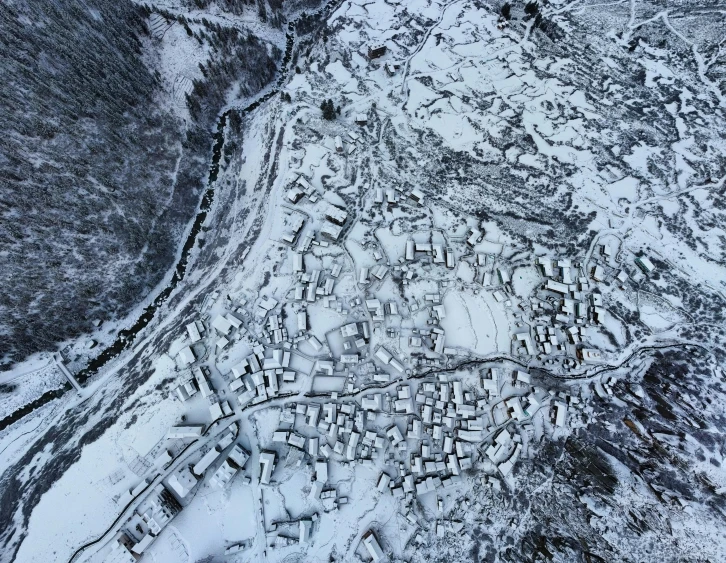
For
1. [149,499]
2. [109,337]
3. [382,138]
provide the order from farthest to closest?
[382,138] < [109,337] < [149,499]

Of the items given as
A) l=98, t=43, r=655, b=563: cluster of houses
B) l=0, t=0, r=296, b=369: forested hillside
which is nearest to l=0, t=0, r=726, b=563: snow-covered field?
l=98, t=43, r=655, b=563: cluster of houses

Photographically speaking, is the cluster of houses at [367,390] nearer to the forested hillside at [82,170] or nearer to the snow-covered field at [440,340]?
the snow-covered field at [440,340]

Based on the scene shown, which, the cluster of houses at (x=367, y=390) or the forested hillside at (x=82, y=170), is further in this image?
the forested hillside at (x=82, y=170)

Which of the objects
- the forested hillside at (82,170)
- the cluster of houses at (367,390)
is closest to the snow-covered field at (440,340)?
the cluster of houses at (367,390)

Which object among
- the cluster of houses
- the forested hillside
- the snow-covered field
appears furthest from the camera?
the forested hillside

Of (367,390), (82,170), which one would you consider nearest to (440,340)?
(367,390)

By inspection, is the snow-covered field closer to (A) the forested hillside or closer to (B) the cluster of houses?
(B) the cluster of houses

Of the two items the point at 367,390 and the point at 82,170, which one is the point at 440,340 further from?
the point at 82,170

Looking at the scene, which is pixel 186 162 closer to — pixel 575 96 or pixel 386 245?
pixel 386 245

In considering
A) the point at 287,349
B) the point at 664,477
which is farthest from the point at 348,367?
the point at 664,477
